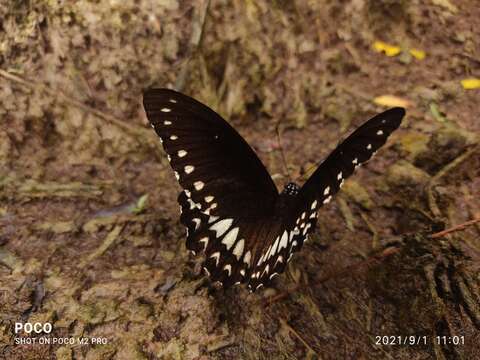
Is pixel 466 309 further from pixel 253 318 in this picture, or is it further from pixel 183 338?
pixel 183 338

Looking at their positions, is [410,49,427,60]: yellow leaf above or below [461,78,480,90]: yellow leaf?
above

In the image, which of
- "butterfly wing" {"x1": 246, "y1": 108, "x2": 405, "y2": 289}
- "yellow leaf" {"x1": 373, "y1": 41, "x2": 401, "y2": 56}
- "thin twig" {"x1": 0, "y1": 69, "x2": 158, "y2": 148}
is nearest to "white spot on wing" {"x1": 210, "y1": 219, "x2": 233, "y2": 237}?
"butterfly wing" {"x1": 246, "y1": 108, "x2": 405, "y2": 289}

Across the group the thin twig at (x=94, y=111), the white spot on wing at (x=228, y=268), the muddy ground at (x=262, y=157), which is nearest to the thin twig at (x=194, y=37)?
the muddy ground at (x=262, y=157)

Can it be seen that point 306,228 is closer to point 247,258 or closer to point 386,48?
point 247,258

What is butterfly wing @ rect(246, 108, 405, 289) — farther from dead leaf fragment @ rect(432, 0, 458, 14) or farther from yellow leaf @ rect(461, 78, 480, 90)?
dead leaf fragment @ rect(432, 0, 458, 14)

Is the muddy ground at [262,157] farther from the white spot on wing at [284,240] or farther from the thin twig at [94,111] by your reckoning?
the white spot on wing at [284,240]

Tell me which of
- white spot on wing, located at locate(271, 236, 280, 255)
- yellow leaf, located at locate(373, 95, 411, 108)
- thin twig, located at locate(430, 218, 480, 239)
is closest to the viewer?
white spot on wing, located at locate(271, 236, 280, 255)

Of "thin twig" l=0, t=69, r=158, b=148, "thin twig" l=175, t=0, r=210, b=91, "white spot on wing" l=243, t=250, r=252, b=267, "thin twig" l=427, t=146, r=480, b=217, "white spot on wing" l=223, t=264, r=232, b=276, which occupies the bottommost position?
"white spot on wing" l=223, t=264, r=232, b=276

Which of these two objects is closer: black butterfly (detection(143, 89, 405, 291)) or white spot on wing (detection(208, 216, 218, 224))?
black butterfly (detection(143, 89, 405, 291))
